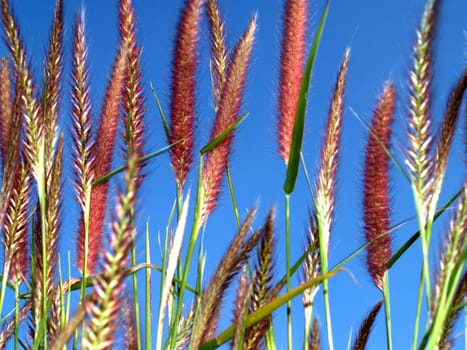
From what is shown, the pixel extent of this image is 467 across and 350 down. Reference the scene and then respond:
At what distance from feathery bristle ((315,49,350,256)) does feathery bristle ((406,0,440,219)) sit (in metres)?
0.25

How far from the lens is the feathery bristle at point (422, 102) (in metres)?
1.80

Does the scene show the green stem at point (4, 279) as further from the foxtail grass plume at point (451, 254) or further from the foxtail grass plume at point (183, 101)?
the foxtail grass plume at point (451, 254)

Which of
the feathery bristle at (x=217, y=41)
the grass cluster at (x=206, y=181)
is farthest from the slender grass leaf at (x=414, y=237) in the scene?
the feathery bristle at (x=217, y=41)

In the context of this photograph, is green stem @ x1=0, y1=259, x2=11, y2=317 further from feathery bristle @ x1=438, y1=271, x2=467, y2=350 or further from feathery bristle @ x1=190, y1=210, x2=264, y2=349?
feathery bristle @ x1=438, y1=271, x2=467, y2=350

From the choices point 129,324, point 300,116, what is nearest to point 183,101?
point 300,116

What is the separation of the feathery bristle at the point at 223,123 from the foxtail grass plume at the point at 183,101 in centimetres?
12

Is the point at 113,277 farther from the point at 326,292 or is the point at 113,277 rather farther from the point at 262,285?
the point at 326,292

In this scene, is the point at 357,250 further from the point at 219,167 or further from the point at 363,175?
the point at 219,167

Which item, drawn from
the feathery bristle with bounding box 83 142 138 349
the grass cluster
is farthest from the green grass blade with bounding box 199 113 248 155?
the feathery bristle with bounding box 83 142 138 349

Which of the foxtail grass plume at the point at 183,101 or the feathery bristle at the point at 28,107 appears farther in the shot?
the foxtail grass plume at the point at 183,101

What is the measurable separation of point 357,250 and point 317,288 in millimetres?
184

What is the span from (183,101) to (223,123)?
0.67 ft

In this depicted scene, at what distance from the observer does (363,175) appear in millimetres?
2297

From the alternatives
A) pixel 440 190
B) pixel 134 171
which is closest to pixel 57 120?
pixel 440 190
